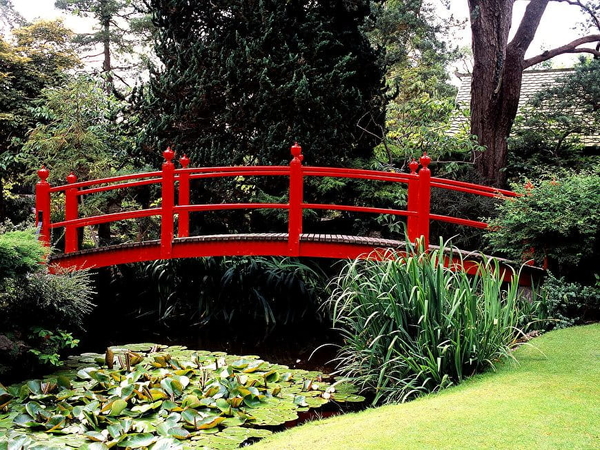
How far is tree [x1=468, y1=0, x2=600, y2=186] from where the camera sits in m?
10.5

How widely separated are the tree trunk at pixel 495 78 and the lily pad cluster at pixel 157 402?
5.85 m

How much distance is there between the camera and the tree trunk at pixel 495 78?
413 inches

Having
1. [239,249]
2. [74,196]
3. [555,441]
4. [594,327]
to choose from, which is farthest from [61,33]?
[555,441]

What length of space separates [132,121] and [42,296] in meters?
5.06

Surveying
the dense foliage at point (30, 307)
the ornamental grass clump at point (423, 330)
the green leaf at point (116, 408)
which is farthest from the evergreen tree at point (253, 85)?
the green leaf at point (116, 408)

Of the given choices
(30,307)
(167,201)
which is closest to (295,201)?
(167,201)

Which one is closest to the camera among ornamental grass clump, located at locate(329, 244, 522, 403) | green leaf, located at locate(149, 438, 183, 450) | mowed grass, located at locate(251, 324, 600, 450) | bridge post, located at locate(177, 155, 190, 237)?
mowed grass, located at locate(251, 324, 600, 450)

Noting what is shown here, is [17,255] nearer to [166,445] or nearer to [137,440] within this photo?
[137,440]

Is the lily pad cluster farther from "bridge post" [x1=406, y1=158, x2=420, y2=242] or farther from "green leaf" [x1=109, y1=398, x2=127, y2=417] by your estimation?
"bridge post" [x1=406, y1=158, x2=420, y2=242]

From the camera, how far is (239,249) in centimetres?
793

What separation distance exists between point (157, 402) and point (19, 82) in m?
9.70

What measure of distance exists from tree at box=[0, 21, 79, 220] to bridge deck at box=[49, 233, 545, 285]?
395cm

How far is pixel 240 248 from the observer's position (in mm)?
7926

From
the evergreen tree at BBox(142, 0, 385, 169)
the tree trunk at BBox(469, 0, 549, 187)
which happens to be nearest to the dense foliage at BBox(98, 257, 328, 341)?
the evergreen tree at BBox(142, 0, 385, 169)
